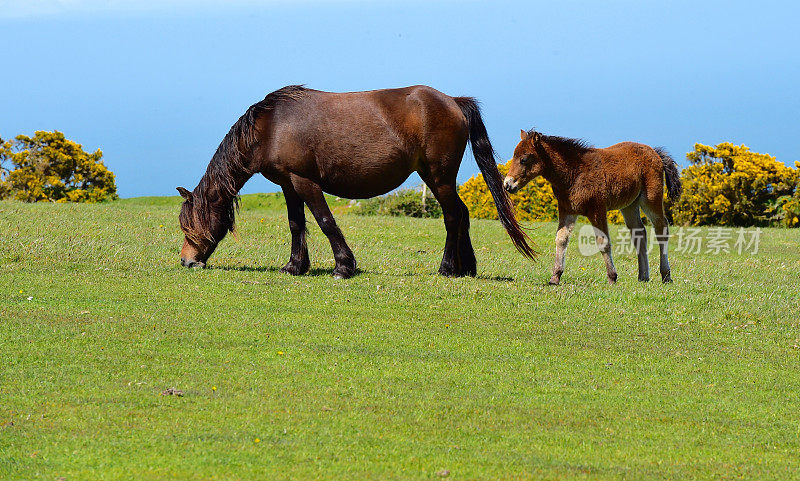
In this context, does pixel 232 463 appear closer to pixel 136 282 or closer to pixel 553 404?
pixel 553 404

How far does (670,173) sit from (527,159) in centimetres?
236

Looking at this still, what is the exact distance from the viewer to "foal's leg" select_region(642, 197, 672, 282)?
1350 cm

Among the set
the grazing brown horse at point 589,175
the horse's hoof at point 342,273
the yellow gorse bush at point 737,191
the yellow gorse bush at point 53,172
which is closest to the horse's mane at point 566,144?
the grazing brown horse at point 589,175

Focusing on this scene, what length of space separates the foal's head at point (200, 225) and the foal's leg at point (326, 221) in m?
1.45

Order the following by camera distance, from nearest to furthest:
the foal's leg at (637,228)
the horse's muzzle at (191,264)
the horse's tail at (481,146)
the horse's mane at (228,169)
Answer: the horse's mane at (228,169) → the horse's tail at (481,146) → the foal's leg at (637,228) → the horse's muzzle at (191,264)

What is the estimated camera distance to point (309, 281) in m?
13.4

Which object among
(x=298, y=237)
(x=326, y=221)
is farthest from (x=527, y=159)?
(x=298, y=237)

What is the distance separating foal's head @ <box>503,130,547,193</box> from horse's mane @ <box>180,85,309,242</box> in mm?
3379

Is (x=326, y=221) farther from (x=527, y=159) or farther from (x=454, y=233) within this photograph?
(x=527, y=159)

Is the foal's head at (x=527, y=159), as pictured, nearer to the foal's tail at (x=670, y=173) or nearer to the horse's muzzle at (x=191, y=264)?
the foal's tail at (x=670, y=173)

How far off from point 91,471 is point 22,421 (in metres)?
1.39

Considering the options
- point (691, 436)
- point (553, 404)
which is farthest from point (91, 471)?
point (691, 436)

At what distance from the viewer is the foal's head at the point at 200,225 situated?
45.4 feet

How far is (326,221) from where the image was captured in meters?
13.4
